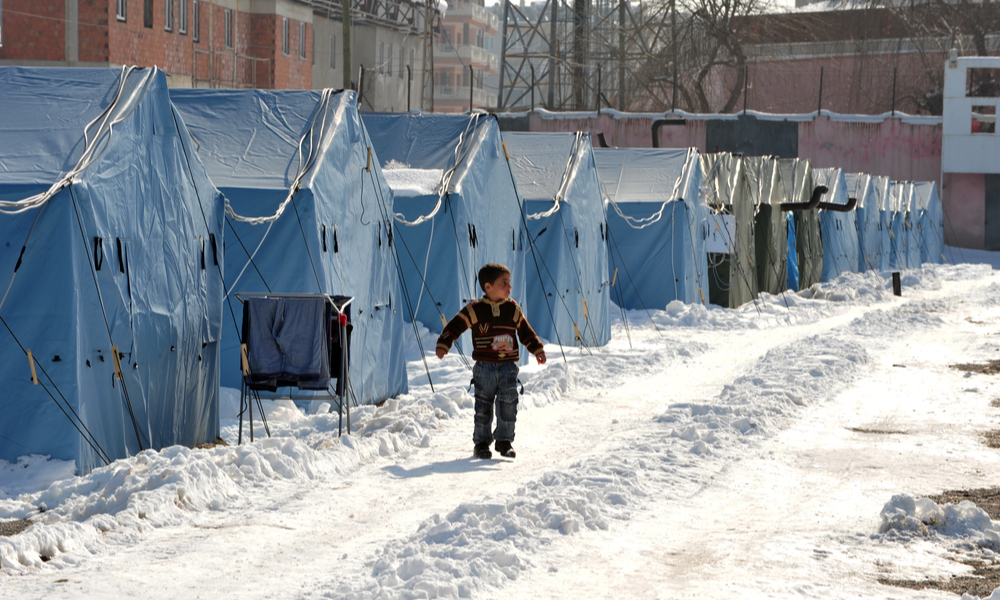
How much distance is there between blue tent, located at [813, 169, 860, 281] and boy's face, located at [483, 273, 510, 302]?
79.6ft

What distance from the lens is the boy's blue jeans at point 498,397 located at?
8.64 m

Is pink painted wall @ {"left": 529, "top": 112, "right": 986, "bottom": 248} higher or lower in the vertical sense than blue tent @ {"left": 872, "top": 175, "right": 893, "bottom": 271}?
higher

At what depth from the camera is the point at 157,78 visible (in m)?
8.93

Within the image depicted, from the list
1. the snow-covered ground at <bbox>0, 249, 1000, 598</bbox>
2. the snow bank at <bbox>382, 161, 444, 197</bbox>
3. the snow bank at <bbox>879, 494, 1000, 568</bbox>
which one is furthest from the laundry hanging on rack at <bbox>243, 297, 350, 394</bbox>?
the snow bank at <bbox>382, 161, 444, 197</bbox>

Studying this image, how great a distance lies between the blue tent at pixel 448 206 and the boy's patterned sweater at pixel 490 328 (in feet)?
13.1

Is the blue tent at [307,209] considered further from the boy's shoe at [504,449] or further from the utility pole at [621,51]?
the utility pole at [621,51]

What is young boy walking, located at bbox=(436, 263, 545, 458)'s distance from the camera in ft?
28.2

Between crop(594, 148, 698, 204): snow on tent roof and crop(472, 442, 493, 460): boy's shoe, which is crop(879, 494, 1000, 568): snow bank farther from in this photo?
crop(594, 148, 698, 204): snow on tent roof

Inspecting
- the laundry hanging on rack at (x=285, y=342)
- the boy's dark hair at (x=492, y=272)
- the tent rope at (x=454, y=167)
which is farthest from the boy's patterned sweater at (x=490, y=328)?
the tent rope at (x=454, y=167)

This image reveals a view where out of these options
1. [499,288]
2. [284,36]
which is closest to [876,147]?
[284,36]

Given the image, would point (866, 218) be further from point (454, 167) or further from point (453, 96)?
point (453, 96)

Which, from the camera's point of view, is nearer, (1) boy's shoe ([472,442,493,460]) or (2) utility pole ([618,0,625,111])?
(1) boy's shoe ([472,442,493,460])

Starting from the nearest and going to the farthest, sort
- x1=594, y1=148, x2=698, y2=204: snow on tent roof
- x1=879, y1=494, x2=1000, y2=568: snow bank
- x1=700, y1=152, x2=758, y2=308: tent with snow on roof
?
x1=879, y1=494, x2=1000, y2=568: snow bank → x1=594, y1=148, x2=698, y2=204: snow on tent roof → x1=700, y1=152, x2=758, y2=308: tent with snow on roof

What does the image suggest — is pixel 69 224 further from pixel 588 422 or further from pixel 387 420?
pixel 588 422
